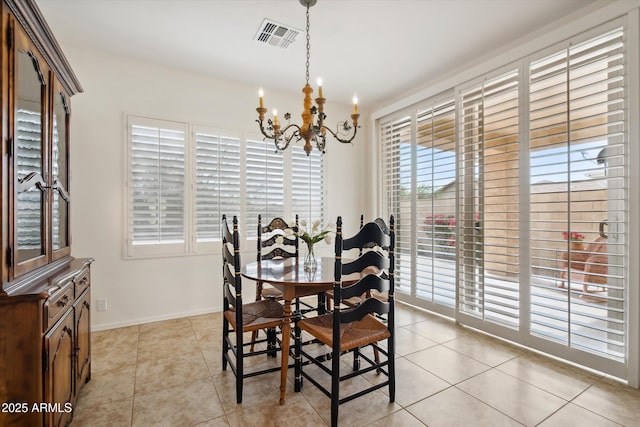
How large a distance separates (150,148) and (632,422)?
441 cm

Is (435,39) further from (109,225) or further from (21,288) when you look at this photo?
(109,225)

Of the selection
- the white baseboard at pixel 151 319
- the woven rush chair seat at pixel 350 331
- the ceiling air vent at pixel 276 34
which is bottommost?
the white baseboard at pixel 151 319

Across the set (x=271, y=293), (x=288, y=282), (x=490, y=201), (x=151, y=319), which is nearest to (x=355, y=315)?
(x=288, y=282)

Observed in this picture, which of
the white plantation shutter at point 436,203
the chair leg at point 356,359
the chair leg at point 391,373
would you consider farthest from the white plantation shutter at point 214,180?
the chair leg at point 391,373

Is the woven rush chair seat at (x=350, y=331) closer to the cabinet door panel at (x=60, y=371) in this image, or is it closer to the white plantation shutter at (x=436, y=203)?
the cabinet door panel at (x=60, y=371)

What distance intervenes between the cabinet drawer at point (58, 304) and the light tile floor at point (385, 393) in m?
0.73

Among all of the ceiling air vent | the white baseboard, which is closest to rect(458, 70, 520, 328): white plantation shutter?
the ceiling air vent

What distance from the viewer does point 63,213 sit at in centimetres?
216

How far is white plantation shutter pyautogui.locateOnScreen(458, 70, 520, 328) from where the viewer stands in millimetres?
2873

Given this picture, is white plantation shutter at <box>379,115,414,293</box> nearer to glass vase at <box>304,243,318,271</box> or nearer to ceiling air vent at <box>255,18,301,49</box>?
glass vase at <box>304,243,318,271</box>

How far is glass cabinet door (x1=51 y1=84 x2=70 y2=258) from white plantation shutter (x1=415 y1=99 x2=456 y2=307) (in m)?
3.45

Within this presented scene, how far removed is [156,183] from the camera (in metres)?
3.39

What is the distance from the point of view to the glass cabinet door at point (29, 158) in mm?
1453

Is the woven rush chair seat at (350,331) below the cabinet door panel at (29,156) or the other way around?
below
